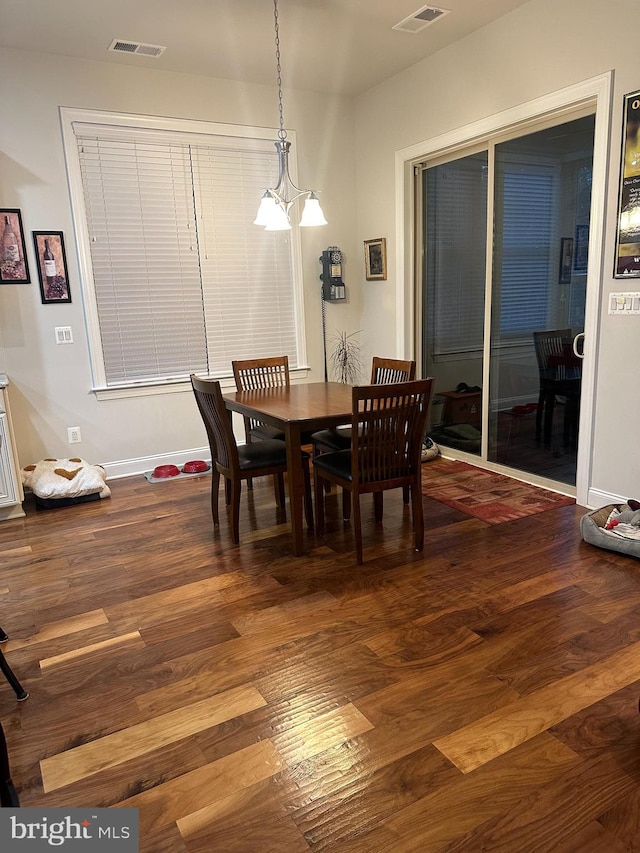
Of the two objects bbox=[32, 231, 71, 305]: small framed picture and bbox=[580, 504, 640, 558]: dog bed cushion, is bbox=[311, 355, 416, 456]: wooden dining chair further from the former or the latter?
bbox=[32, 231, 71, 305]: small framed picture

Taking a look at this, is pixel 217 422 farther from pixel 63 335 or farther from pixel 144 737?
pixel 63 335

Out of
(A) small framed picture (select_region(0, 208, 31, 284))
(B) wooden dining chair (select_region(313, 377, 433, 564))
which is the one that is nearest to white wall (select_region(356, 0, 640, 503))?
(B) wooden dining chair (select_region(313, 377, 433, 564))

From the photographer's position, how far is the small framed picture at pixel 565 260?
3648mm

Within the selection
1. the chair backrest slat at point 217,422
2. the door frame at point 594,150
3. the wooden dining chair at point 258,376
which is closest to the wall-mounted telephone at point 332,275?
the door frame at point 594,150

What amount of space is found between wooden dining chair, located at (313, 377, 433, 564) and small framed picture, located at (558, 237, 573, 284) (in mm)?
1466

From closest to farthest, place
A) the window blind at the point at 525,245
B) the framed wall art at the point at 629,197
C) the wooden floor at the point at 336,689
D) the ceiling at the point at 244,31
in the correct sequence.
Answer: the wooden floor at the point at 336,689 < the framed wall art at the point at 629,197 < the ceiling at the point at 244,31 < the window blind at the point at 525,245

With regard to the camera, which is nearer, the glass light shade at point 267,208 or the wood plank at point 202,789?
the wood plank at point 202,789

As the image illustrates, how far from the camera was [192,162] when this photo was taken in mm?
4637

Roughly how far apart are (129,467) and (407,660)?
10.5 feet

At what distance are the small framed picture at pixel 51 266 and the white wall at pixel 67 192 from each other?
44 millimetres

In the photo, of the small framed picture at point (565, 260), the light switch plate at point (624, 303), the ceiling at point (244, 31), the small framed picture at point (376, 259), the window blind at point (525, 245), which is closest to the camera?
the light switch plate at point (624, 303)

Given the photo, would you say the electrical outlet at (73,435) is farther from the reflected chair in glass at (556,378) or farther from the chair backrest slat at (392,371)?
the reflected chair in glass at (556,378)

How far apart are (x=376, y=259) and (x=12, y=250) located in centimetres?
290

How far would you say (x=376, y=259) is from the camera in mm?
5234
